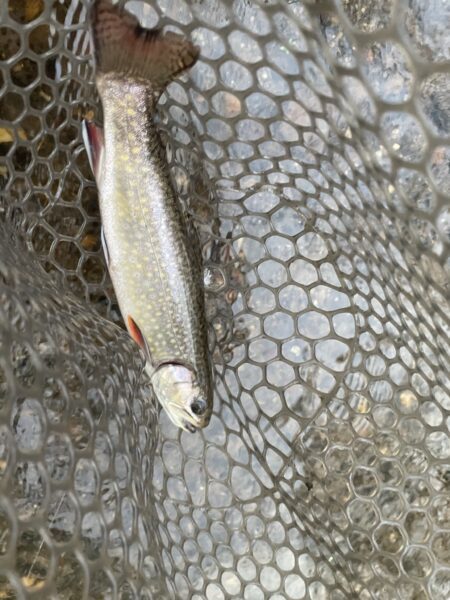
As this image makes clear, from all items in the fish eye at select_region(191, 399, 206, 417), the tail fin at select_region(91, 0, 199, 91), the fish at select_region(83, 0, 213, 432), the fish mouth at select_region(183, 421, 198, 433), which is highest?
the tail fin at select_region(91, 0, 199, 91)

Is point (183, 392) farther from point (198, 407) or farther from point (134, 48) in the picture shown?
point (134, 48)

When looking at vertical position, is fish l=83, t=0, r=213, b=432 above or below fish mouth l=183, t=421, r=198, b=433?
above

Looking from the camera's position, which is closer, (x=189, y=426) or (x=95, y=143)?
(x=95, y=143)

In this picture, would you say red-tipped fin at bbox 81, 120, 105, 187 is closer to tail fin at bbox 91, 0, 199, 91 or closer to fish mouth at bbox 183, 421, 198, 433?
tail fin at bbox 91, 0, 199, 91

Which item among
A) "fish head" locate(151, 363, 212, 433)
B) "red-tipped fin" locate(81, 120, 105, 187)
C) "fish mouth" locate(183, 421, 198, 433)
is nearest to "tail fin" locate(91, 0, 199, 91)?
"red-tipped fin" locate(81, 120, 105, 187)

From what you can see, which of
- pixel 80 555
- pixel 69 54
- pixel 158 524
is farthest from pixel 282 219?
pixel 80 555

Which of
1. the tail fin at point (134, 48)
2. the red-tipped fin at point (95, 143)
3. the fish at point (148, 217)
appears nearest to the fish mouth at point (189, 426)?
the fish at point (148, 217)

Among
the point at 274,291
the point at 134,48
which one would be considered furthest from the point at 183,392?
the point at 134,48

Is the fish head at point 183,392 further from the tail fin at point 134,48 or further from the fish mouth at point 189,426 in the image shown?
the tail fin at point 134,48
